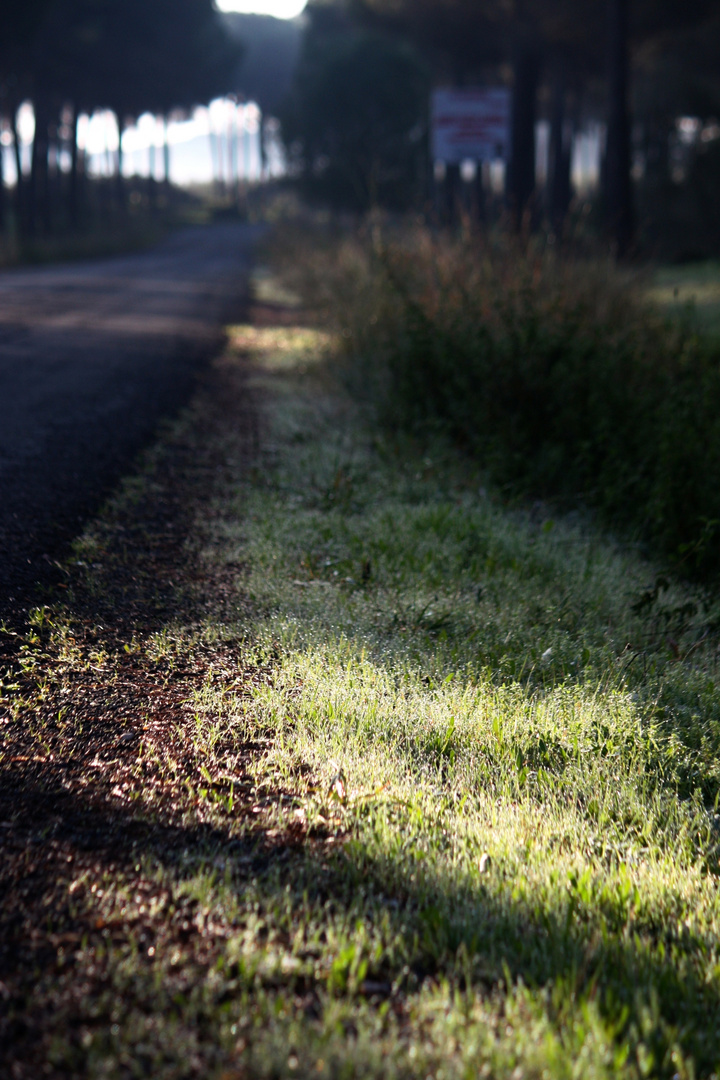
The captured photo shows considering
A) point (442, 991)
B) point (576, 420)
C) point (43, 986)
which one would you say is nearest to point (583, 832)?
point (442, 991)

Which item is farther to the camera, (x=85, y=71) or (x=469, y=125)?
(x=85, y=71)

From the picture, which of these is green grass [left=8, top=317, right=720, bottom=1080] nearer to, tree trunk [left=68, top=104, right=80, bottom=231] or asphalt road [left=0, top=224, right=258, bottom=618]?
asphalt road [left=0, top=224, right=258, bottom=618]

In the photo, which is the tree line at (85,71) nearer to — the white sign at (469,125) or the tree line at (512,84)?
the tree line at (512,84)

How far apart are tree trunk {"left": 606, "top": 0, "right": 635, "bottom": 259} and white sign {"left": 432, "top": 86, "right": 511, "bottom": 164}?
189 inches

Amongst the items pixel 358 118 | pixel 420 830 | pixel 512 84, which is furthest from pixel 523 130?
pixel 420 830

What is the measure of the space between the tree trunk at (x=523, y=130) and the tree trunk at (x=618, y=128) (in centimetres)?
273

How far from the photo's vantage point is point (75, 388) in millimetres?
7199

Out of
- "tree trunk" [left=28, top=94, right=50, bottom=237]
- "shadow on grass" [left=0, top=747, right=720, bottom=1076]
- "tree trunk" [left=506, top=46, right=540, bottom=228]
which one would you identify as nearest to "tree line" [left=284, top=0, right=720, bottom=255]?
"tree trunk" [left=506, top=46, right=540, bottom=228]

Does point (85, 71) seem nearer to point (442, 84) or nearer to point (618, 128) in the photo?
point (442, 84)

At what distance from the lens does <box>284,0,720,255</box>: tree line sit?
2138cm

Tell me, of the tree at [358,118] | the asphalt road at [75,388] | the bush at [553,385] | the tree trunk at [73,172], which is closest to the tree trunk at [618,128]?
the asphalt road at [75,388]

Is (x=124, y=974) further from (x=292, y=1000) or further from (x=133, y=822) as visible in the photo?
(x=133, y=822)

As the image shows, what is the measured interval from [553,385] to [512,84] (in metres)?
20.8

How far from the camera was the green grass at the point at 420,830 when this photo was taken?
160 cm
